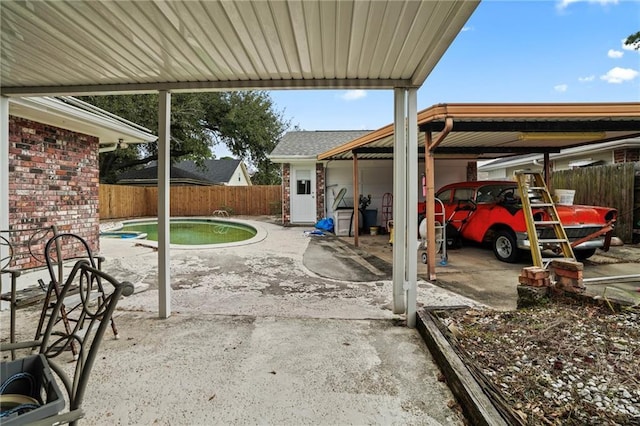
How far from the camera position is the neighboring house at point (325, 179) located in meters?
11.2

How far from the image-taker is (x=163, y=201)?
10.4ft

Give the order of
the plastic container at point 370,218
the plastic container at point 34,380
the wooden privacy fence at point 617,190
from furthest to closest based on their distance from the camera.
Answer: the plastic container at point 370,218, the wooden privacy fence at point 617,190, the plastic container at point 34,380

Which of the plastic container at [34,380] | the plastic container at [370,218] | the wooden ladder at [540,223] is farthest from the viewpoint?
the plastic container at [370,218]

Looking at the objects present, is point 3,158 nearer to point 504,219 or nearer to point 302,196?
point 504,219

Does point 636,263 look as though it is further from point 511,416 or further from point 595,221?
point 511,416

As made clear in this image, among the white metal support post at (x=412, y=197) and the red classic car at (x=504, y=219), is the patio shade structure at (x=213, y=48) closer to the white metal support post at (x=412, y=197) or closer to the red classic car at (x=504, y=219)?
the white metal support post at (x=412, y=197)

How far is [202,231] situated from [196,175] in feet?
41.4

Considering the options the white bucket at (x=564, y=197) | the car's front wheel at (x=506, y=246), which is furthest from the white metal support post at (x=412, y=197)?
the white bucket at (x=564, y=197)

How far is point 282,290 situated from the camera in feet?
13.7

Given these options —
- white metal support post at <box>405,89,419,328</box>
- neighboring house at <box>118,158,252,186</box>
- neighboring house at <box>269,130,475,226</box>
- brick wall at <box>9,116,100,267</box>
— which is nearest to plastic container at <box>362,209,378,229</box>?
neighboring house at <box>269,130,475,226</box>

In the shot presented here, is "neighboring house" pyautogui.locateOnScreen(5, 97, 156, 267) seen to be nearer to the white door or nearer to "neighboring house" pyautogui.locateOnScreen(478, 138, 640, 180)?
the white door

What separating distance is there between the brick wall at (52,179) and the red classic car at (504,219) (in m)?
6.94

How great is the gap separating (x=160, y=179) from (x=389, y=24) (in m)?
2.48

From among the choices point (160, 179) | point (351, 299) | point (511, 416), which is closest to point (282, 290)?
point (351, 299)
